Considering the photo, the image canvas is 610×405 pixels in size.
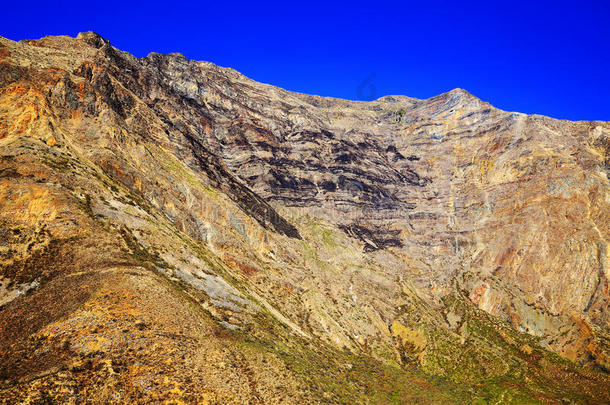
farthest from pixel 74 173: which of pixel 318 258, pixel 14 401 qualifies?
pixel 318 258

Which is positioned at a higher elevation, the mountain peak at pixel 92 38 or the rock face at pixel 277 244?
the mountain peak at pixel 92 38

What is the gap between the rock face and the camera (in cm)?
3738

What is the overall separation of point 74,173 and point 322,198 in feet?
306

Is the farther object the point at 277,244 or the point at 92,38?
the point at 92,38

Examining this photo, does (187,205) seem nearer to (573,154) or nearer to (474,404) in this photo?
(474,404)

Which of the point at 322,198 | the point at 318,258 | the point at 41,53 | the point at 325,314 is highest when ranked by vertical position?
the point at 41,53

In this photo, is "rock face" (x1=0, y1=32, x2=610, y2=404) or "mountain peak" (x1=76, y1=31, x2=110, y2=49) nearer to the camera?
"rock face" (x1=0, y1=32, x2=610, y2=404)

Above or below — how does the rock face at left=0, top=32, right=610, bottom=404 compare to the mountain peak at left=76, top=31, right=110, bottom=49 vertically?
below

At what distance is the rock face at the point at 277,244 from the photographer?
123 feet

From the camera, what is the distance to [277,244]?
325ft

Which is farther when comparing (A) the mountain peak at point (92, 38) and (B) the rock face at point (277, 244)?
(A) the mountain peak at point (92, 38)

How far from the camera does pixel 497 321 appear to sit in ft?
341

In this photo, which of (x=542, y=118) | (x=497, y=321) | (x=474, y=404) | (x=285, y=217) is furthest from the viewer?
(x=542, y=118)

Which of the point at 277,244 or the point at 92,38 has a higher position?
the point at 92,38
